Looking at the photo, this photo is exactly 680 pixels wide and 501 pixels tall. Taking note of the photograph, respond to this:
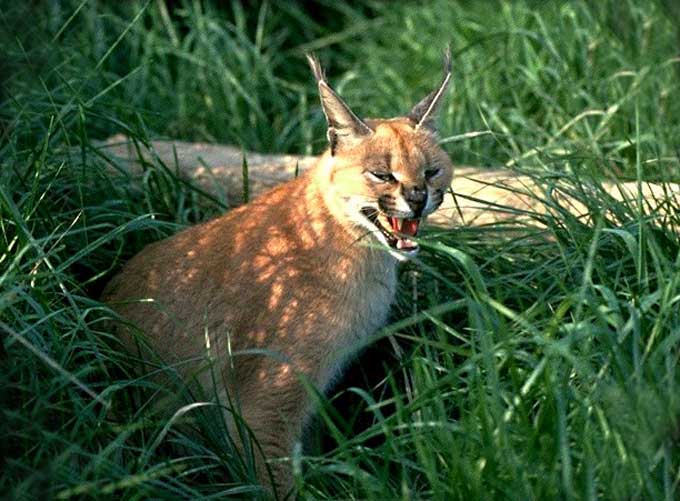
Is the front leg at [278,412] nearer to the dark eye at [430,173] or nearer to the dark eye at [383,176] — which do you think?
the dark eye at [383,176]

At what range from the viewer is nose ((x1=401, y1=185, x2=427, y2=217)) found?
173 inches

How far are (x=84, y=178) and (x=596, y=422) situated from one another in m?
2.46

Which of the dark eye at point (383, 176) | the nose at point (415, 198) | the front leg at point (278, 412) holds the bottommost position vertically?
the front leg at point (278, 412)

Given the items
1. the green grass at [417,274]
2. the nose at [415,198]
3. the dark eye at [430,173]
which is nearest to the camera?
the green grass at [417,274]

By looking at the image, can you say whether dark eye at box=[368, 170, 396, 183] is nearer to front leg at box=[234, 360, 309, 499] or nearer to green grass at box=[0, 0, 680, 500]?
green grass at box=[0, 0, 680, 500]

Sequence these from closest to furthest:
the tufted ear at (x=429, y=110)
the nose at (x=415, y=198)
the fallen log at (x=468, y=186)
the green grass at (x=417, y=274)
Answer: the green grass at (x=417, y=274) → the nose at (x=415, y=198) → the tufted ear at (x=429, y=110) → the fallen log at (x=468, y=186)

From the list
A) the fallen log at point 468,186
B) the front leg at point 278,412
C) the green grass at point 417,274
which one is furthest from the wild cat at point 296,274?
the fallen log at point 468,186

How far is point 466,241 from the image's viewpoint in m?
5.20

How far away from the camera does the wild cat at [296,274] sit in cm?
444

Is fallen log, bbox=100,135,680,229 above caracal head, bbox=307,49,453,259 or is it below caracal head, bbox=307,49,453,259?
below

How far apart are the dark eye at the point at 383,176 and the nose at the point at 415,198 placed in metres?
0.06

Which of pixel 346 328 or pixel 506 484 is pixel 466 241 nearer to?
pixel 346 328

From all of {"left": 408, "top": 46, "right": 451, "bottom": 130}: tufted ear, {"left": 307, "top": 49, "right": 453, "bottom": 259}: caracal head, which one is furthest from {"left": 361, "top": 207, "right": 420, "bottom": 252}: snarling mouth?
{"left": 408, "top": 46, "right": 451, "bottom": 130}: tufted ear

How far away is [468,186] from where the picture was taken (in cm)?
572
